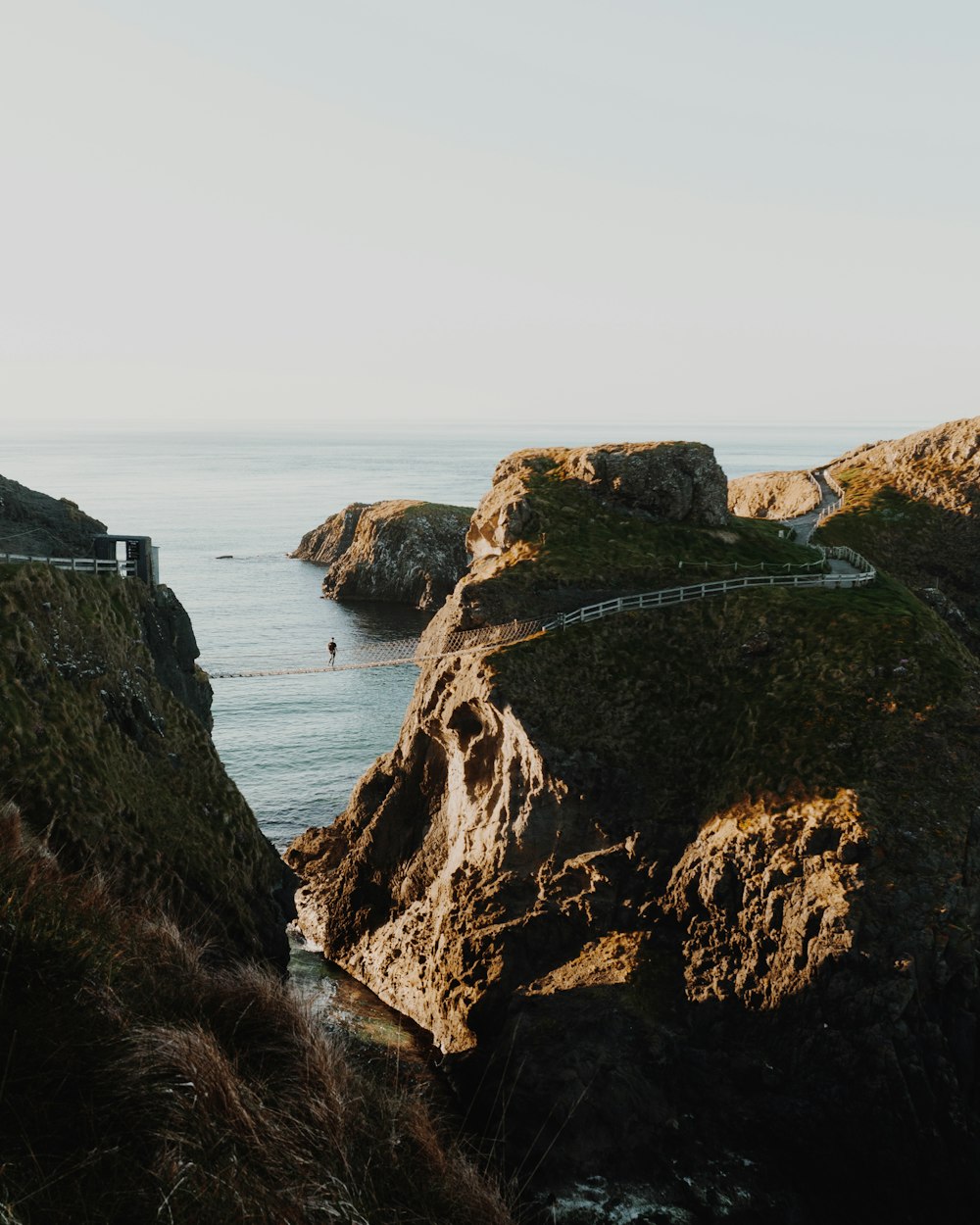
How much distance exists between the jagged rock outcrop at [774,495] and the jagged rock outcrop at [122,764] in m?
53.8

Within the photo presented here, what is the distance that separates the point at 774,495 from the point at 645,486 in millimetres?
38652

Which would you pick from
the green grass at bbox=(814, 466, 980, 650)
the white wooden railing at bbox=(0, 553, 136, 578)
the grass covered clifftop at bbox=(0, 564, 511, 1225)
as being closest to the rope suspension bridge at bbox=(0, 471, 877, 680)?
the white wooden railing at bbox=(0, 553, 136, 578)

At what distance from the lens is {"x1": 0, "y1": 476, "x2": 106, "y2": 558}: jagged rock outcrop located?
4706cm

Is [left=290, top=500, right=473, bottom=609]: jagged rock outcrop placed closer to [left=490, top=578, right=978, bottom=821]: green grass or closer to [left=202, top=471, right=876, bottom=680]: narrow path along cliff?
[left=202, top=471, right=876, bottom=680]: narrow path along cliff

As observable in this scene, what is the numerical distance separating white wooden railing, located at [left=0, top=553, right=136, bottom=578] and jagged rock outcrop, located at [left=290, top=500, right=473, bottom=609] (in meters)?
79.7

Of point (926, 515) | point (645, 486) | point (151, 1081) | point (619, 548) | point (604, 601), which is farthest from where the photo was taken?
point (926, 515)

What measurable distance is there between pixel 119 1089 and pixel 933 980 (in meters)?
28.4

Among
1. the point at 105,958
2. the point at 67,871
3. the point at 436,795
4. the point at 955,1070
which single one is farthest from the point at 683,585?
the point at 105,958

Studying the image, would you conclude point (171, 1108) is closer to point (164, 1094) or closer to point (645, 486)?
point (164, 1094)

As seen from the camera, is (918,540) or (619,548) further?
(918,540)

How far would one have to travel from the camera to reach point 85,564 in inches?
1777

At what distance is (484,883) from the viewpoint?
1797 inches

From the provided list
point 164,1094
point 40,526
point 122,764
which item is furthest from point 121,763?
point 164,1094

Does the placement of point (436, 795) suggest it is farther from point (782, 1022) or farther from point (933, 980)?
point (933, 980)
